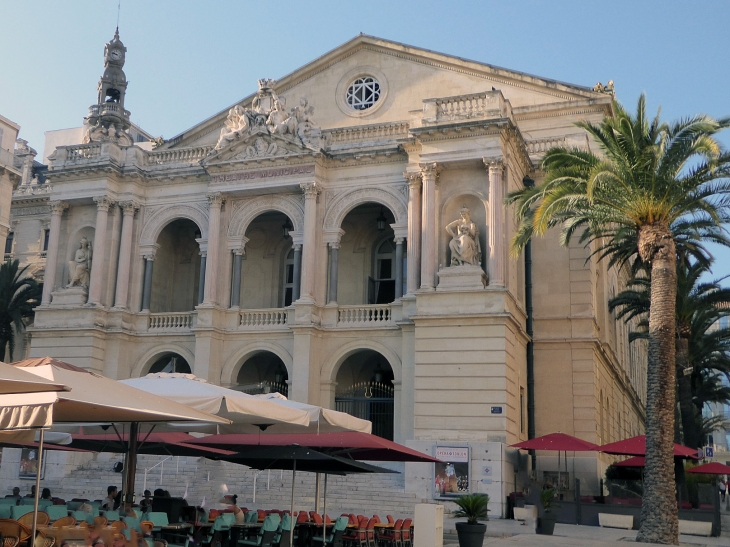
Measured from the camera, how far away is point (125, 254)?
35188 mm

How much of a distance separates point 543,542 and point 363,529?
502 cm

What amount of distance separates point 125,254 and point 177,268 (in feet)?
12.8

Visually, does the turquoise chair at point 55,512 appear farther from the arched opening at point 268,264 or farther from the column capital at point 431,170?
the arched opening at point 268,264

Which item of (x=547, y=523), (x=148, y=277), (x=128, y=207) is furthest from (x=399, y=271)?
(x=547, y=523)

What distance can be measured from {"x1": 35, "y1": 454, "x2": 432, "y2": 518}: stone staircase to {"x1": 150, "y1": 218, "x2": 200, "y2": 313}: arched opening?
8446 mm

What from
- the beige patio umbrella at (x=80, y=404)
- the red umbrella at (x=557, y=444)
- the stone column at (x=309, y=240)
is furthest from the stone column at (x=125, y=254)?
the beige patio umbrella at (x=80, y=404)

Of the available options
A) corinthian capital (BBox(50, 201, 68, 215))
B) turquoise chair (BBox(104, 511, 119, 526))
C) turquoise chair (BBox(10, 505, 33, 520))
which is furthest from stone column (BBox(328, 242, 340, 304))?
turquoise chair (BBox(10, 505, 33, 520))

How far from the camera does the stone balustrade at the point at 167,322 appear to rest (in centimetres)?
3459

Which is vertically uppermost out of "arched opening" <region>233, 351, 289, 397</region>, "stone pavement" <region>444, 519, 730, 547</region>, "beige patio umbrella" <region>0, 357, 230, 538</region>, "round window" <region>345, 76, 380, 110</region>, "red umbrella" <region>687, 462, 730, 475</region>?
"round window" <region>345, 76, 380, 110</region>

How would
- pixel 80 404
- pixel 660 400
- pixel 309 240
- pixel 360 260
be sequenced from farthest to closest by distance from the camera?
1. pixel 360 260
2. pixel 309 240
3. pixel 660 400
4. pixel 80 404

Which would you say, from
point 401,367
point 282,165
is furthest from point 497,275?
point 282,165

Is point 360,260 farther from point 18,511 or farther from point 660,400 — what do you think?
point 18,511

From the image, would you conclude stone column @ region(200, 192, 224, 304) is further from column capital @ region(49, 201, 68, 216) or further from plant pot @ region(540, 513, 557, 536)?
plant pot @ region(540, 513, 557, 536)

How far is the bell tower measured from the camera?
4056 cm
